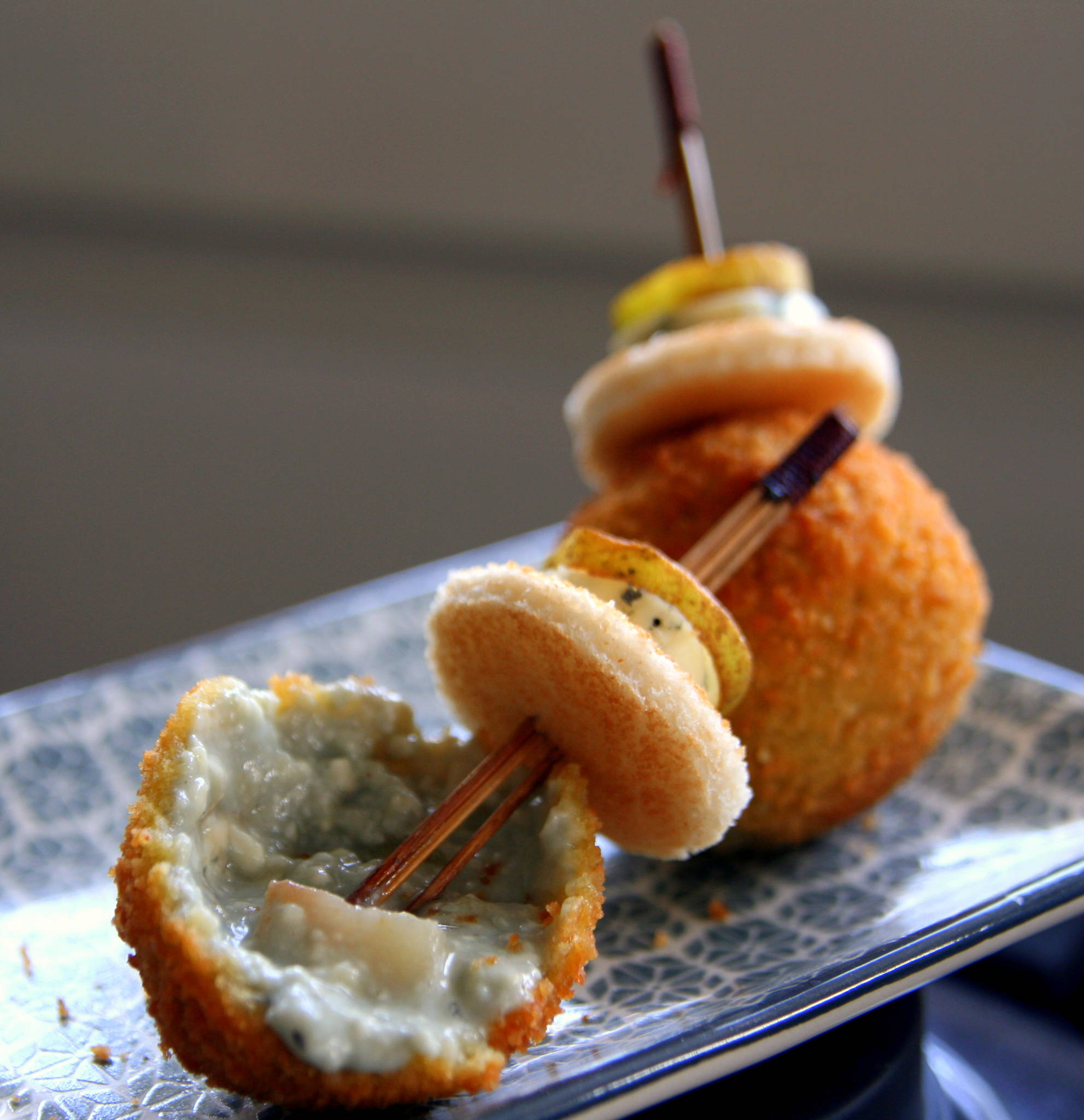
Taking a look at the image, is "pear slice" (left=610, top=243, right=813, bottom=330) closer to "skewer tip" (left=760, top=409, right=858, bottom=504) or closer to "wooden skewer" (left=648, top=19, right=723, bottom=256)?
"wooden skewer" (left=648, top=19, right=723, bottom=256)

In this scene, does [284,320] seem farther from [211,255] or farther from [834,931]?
[834,931]

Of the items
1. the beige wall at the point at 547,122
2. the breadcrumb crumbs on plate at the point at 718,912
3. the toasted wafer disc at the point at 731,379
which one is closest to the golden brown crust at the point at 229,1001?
the breadcrumb crumbs on plate at the point at 718,912

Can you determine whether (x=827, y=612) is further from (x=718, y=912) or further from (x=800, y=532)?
(x=718, y=912)

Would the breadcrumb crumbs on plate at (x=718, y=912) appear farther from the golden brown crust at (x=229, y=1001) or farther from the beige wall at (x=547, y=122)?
the beige wall at (x=547, y=122)

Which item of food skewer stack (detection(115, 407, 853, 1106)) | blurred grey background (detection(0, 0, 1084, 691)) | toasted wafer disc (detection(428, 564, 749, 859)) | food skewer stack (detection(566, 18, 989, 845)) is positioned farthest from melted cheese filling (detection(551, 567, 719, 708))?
blurred grey background (detection(0, 0, 1084, 691))

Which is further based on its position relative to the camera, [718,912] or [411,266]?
[411,266]

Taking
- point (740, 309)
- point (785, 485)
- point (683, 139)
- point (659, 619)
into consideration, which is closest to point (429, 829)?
point (659, 619)
